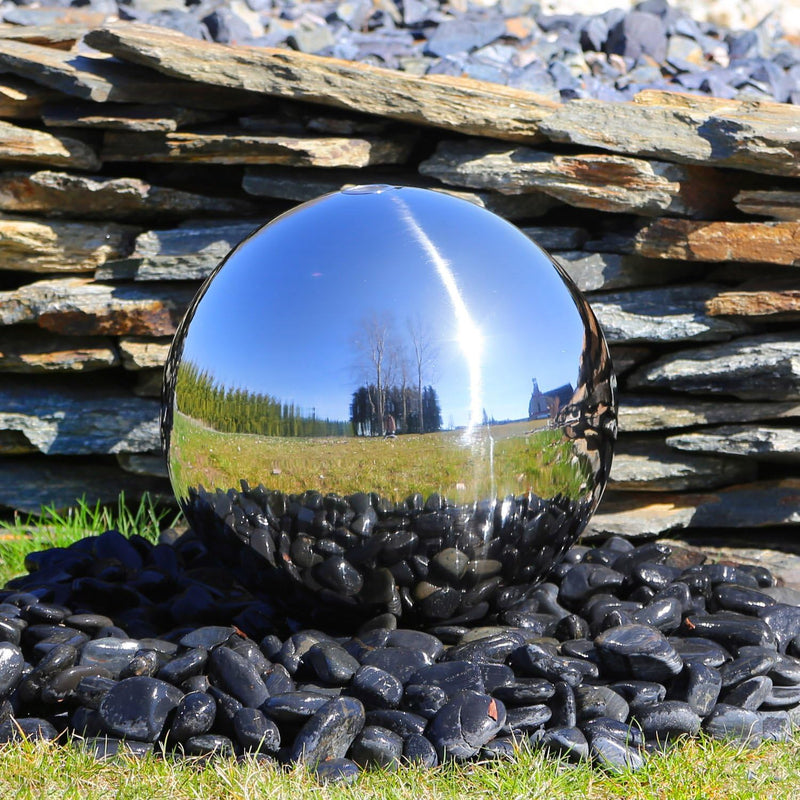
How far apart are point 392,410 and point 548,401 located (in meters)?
0.55

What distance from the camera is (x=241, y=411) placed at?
323 centimetres

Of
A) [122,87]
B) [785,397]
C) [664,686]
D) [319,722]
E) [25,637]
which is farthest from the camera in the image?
[122,87]

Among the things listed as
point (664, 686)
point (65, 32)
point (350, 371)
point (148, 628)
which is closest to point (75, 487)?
point (148, 628)

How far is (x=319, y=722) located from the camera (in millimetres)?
2924

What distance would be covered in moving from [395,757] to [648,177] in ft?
9.81

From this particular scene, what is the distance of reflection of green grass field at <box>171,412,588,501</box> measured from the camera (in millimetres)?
3150

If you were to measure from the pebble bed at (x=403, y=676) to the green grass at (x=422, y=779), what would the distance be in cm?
6

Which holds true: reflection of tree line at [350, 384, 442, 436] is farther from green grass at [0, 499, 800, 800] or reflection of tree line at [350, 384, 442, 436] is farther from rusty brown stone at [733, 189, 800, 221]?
rusty brown stone at [733, 189, 800, 221]

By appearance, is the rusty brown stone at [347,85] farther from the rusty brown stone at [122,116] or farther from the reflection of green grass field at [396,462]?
the reflection of green grass field at [396,462]

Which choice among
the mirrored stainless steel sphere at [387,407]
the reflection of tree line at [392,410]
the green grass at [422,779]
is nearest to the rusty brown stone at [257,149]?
the mirrored stainless steel sphere at [387,407]

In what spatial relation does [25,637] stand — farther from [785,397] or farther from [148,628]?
[785,397]

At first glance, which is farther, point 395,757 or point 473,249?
point 473,249

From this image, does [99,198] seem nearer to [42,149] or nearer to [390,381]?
[42,149]

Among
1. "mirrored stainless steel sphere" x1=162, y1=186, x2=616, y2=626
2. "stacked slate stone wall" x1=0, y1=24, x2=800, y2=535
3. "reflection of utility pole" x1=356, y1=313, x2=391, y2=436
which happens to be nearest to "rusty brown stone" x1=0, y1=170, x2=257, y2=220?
"stacked slate stone wall" x1=0, y1=24, x2=800, y2=535
